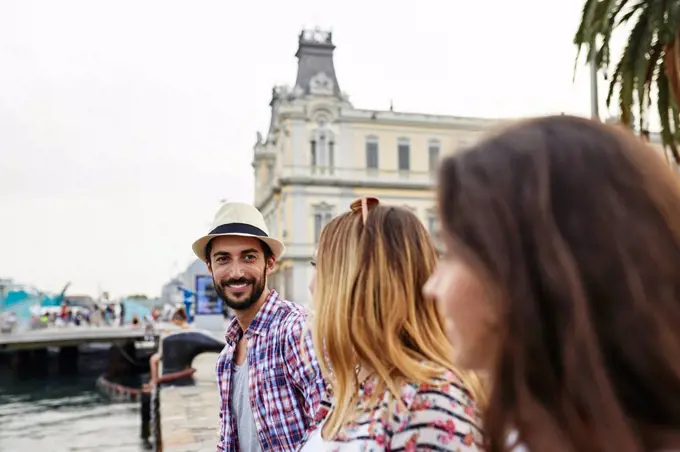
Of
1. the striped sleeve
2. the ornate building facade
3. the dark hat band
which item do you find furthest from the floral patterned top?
the ornate building facade

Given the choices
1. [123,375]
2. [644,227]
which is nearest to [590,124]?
[644,227]

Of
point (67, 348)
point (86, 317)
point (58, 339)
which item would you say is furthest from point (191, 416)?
point (86, 317)

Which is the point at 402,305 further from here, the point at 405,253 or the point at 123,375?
the point at 123,375

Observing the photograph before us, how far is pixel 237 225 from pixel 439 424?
228cm

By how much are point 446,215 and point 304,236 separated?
42.6 meters

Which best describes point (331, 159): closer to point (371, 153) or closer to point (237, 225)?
point (371, 153)

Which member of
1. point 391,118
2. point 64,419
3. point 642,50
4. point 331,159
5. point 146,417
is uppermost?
point 391,118

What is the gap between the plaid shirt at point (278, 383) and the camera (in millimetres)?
3047

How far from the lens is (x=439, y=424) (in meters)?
1.65

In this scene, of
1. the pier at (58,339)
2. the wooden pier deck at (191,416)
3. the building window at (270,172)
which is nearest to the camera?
the wooden pier deck at (191,416)

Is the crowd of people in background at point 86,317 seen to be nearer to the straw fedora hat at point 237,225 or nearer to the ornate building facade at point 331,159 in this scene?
the ornate building facade at point 331,159

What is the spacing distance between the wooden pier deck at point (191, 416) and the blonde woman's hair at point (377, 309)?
635cm

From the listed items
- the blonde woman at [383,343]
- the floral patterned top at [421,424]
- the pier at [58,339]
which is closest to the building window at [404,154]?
the pier at [58,339]

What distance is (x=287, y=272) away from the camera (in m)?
44.1
